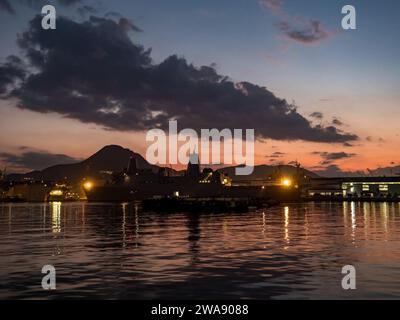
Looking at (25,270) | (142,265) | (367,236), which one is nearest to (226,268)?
(142,265)

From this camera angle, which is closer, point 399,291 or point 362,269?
point 399,291

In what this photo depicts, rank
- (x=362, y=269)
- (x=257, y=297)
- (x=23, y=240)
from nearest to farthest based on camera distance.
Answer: (x=257, y=297), (x=362, y=269), (x=23, y=240)

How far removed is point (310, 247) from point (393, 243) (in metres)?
9.10

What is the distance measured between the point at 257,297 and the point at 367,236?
117 ft

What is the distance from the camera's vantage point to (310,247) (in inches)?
1677
